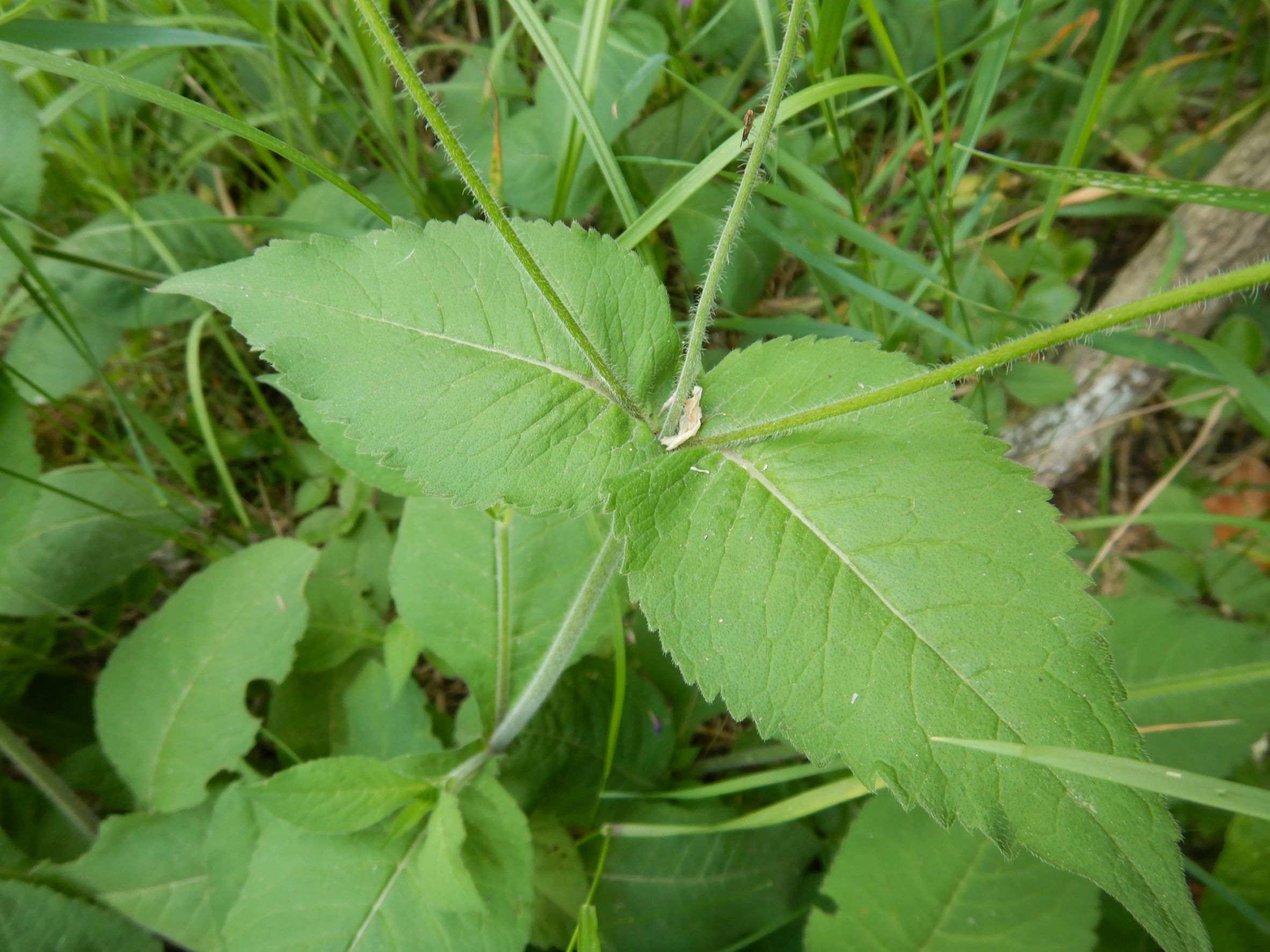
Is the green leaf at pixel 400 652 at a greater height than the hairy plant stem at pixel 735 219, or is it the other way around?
the hairy plant stem at pixel 735 219

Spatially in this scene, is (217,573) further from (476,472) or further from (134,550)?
(476,472)

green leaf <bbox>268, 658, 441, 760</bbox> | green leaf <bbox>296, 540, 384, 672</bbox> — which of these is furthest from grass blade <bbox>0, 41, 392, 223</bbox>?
green leaf <bbox>268, 658, 441, 760</bbox>

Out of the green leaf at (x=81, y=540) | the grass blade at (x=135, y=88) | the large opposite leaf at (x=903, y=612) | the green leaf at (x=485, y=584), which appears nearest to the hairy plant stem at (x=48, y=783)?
the green leaf at (x=81, y=540)

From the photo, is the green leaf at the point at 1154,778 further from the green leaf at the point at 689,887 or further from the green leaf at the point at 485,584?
the green leaf at the point at 689,887

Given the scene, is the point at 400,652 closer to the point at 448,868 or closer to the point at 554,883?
the point at 448,868

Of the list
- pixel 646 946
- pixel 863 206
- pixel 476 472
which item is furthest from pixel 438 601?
pixel 863 206

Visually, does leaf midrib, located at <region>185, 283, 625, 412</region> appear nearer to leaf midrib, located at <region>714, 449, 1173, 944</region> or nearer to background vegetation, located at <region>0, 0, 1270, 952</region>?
leaf midrib, located at <region>714, 449, 1173, 944</region>

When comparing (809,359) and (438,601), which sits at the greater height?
(809,359)
